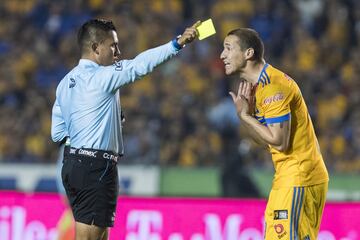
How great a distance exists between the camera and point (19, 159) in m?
13.1

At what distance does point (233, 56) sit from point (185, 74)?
27.5 feet

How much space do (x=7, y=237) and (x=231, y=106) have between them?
509cm

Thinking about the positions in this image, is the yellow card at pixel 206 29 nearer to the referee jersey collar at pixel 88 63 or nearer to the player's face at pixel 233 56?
the player's face at pixel 233 56

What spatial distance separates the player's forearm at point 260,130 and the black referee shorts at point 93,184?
1.03 m

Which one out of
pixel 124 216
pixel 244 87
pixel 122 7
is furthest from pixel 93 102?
pixel 122 7

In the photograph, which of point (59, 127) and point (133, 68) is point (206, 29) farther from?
point (59, 127)

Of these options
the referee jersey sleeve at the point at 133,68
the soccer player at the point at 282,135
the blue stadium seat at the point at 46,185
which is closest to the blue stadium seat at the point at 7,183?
the blue stadium seat at the point at 46,185

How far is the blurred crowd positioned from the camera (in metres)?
13.2

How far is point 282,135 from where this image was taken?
20.2ft

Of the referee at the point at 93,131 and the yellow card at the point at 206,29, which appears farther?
the referee at the point at 93,131

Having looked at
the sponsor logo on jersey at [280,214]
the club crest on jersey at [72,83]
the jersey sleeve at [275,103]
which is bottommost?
the sponsor logo on jersey at [280,214]

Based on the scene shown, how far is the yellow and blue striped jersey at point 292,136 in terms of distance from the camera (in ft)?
20.5

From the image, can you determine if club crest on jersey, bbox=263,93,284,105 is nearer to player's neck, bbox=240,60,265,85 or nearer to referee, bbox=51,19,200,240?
player's neck, bbox=240,60,265,85

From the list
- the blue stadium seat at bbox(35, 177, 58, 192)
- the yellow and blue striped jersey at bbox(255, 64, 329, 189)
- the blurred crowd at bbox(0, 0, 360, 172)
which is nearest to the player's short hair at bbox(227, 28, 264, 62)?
the yellow and blue striped jersey at bbox(255, 64, 329, 189)
